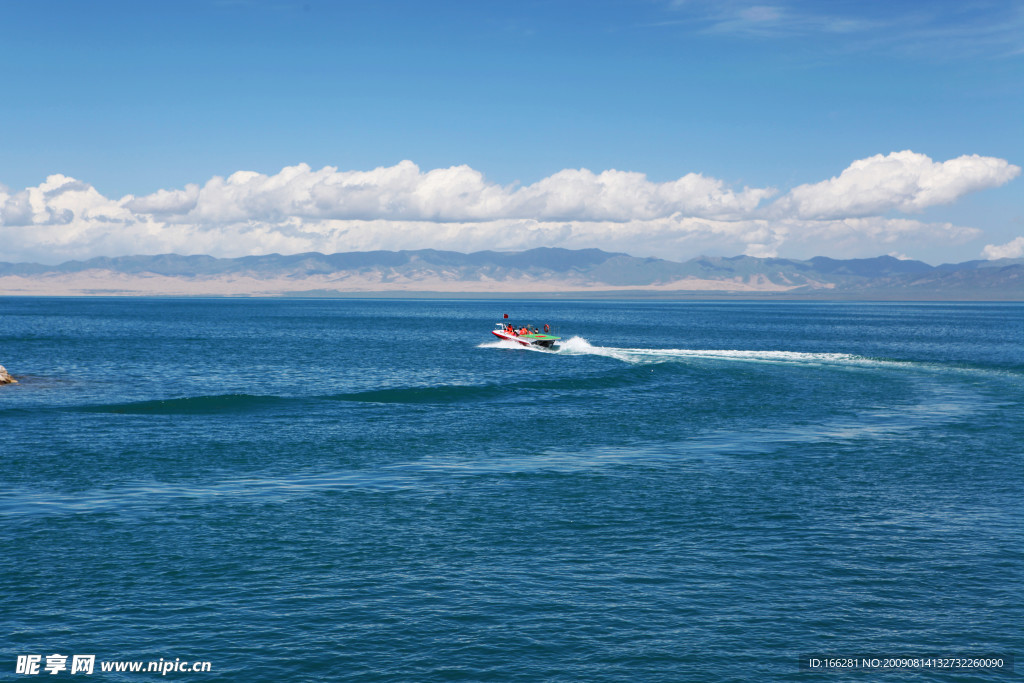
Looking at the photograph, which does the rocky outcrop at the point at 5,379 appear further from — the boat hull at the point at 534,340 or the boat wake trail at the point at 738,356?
the boat hull at the point at 534,340

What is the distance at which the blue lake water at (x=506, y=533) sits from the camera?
833 inches

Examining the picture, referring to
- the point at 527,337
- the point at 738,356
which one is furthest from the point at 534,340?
the point at 738,356

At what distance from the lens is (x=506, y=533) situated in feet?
98.7

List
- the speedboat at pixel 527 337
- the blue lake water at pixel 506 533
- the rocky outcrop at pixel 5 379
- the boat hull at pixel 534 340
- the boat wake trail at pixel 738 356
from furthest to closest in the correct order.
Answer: the speedboat at pixel 527 337
the boat hull at pixel 534 340
the boat wake trail at pixel 738 356
the rocky outcrop at pixel 5 379
the blue lake water at pixel 506 533

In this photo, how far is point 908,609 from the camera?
23281mm

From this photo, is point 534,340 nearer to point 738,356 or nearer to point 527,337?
point 527,337

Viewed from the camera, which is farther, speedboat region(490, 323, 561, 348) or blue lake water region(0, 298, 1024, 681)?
speedboat region(490, 323, 561, 348)

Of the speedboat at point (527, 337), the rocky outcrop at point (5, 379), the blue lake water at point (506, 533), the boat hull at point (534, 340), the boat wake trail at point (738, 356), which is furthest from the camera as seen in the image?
the speedboat at point (527, 337)

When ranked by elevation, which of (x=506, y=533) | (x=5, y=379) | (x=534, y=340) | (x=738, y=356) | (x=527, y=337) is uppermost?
(x=527, y=337)

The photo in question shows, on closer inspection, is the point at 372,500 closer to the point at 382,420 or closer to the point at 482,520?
the point at 482,520

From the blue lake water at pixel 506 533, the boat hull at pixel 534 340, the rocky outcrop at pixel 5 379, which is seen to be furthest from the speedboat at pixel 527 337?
the rocky outcrop at pixel 5 379

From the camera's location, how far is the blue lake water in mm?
21156

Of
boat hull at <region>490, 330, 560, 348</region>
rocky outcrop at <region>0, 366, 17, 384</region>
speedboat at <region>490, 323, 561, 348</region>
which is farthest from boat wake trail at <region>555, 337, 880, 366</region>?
rocky outcrop at <region>0, 366, 17, 384</region>

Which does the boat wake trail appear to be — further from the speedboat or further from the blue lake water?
the blue lake water
